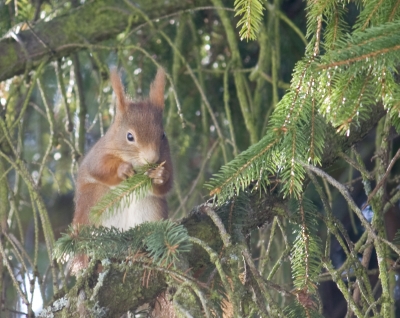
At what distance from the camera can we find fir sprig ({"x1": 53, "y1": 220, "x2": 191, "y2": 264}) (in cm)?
103

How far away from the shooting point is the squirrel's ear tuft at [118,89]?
1.79 metres

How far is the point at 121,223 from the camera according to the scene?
74.5 inches

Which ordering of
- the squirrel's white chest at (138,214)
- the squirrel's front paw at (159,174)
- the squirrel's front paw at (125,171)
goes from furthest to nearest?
the squirrel's white chest at (138,214) < the squirrel's front paw at (125,171) < the squirrel's front paw at (159,174)

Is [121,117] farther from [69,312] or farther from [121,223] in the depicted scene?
[69,312]

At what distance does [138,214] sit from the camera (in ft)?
6.24

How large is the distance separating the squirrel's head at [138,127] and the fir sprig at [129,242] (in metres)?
0.63

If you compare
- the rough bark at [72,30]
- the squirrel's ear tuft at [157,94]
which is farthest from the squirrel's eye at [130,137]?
the rough bark at [72,30]

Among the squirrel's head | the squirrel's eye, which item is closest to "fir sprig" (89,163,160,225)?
the squirrel's head

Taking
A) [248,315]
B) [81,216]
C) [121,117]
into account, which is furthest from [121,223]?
[248,315]

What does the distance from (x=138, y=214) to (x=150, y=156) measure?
0.79 ft

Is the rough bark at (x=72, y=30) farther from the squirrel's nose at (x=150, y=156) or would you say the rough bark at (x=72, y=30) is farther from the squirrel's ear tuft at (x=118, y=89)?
the squirrel's nose at (x=150, y=156)

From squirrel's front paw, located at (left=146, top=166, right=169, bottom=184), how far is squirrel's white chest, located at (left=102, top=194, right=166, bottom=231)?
144 millimetres

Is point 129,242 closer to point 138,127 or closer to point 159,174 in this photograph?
point 159,174

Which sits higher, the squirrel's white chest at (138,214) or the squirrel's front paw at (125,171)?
the squirrel's front paw at (125,171)
